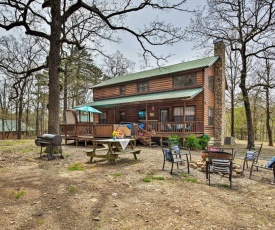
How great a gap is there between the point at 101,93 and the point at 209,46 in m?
12.3

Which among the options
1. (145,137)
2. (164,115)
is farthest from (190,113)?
(145,137)

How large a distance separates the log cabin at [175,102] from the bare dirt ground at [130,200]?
23.4 ft

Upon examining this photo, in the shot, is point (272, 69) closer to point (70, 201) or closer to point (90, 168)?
point (90, 168)

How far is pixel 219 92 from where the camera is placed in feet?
57.2

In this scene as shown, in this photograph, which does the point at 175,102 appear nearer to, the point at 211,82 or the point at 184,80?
the point at 184,80

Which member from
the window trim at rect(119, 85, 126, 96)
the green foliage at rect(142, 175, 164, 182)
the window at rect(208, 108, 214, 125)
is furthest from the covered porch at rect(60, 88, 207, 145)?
the green foliage at rect(142, 175, 164, 182)

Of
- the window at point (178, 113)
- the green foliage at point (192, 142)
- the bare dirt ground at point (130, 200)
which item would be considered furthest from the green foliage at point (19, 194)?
the window at point (178, 113)

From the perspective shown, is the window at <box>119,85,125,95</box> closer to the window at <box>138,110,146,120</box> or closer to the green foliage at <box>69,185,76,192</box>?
the window at <box>138,110,146,120</box>

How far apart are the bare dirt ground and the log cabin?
7.12 metres

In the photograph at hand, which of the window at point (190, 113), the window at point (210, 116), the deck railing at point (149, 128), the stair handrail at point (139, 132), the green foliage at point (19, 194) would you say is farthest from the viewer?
the window at point (210, 116)

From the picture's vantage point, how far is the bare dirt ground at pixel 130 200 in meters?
3.21

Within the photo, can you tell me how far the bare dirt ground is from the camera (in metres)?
3.21

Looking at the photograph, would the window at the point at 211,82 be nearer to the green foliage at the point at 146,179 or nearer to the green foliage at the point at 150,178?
the green foliage at the point at 150,178

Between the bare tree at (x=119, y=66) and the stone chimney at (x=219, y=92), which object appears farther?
the bare tree at (x=119, y=66)
